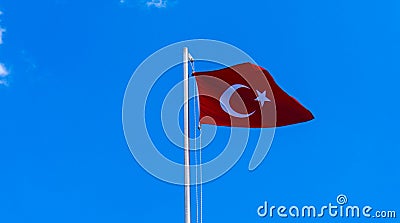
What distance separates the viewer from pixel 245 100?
22812 mm

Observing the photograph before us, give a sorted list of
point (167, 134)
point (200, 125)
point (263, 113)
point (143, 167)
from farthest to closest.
Answer: point (263, 113), point (200, 125), point (167, 134), point (143, 167)

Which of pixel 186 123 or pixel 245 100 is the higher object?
pixel 245 100

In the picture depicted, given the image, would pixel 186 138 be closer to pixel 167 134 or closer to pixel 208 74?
pixel 167 134

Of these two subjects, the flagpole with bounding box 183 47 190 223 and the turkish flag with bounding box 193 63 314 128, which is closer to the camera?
the flagpole with bounding box 183 47 190 223

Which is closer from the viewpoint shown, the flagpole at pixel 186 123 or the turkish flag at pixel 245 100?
the flagpole at pixel 186 123

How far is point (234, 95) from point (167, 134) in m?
3.26

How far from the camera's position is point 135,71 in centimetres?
1900

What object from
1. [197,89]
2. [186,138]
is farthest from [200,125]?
[186,138]

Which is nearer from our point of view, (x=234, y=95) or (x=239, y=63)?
(x=239, y=63)

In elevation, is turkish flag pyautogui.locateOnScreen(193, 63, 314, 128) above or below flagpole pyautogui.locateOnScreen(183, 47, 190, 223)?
above

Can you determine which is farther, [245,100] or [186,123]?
[245,100]

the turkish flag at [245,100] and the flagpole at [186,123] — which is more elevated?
the turkish flag at [245,100]

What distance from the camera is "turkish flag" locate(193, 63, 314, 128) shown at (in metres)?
21.3

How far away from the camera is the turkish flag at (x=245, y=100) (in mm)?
21281
